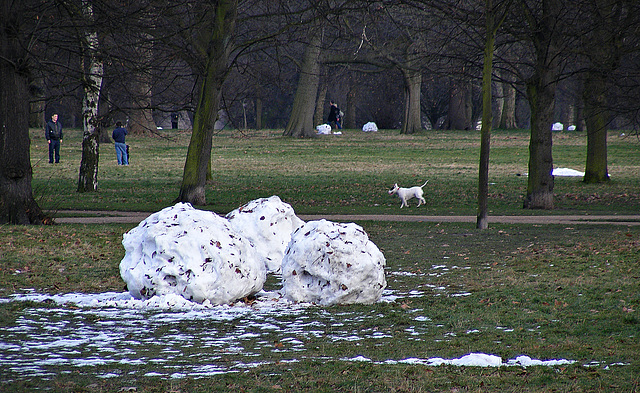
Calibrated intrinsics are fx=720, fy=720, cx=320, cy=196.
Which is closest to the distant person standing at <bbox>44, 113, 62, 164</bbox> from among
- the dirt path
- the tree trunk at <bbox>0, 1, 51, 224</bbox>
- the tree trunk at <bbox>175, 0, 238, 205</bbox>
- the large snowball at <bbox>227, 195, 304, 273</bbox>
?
the tree trunk at <bbox>175, 0, 238, 205</bbox>

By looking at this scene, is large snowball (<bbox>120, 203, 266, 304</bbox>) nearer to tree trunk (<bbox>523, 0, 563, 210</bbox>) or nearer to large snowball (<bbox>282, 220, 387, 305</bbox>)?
large snowball (<bbox>282, 220, 387, 305</bbox>)

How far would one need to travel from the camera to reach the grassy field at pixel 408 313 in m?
5.29

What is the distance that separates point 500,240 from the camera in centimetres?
1332

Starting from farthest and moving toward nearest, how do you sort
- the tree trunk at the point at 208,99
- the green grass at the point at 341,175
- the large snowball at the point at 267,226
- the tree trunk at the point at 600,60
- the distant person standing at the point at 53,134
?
1. the distant person standing at the point at 53,134
2. the green grass at the point at 341,175
3. the tree trunk at the point at 208,99
4. the tree trunk at the point at 600,60
5. the large snowball at the point at 267,226

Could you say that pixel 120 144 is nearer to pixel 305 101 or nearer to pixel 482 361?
pixel 305 101

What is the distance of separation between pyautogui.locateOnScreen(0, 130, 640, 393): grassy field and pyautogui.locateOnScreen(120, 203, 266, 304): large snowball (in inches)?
20.4

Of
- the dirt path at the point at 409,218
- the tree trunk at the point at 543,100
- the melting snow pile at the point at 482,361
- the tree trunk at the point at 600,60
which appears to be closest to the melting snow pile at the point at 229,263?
the melting snow pile at the point at 482,361

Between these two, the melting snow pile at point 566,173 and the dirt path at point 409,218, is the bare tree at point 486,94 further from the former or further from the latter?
the melting snow pile at point 566,173

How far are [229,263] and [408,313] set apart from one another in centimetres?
211

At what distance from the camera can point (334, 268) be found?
830 centimetres

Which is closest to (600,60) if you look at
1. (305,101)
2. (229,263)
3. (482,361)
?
(229,263)

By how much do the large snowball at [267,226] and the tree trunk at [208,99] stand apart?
7.59 meters

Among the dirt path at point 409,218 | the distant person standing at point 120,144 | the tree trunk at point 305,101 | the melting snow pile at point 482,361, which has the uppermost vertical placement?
the tree trunk at point 305,101

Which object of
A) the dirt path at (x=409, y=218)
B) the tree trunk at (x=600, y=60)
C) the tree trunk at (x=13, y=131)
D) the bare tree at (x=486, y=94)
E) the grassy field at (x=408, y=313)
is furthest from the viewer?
the tree trunk at (x=600, y=60)
